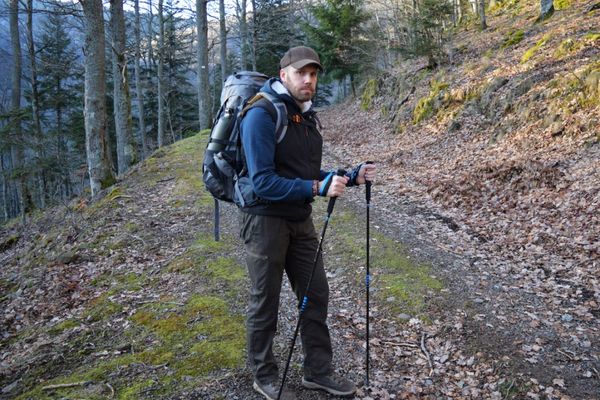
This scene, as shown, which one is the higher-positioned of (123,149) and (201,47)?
(201,47)

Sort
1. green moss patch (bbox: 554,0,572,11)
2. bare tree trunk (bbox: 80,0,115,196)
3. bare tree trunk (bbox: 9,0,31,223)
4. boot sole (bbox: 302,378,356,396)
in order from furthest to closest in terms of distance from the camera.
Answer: green moss patch (bbox: 554,0,572,11), bare tree trunk (bbox: 9,0,31,223), bare tree trunk (bbox: 80,0,115,196), boot sole (bbox: 302,378,356,396)

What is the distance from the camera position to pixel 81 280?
6766mm

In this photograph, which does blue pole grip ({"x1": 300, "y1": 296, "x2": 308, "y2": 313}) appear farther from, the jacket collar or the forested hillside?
the jacket collar

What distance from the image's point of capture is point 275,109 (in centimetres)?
309

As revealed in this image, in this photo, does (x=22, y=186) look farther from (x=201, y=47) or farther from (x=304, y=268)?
Answer: (x=304, y=268)

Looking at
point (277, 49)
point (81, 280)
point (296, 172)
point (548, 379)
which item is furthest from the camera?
point (277, 49)

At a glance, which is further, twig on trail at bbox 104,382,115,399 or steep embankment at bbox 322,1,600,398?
steep embankment at bbox 322,1,600,398

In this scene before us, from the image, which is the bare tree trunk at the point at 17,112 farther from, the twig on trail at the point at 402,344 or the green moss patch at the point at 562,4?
the green moss patch at the point at 562,4

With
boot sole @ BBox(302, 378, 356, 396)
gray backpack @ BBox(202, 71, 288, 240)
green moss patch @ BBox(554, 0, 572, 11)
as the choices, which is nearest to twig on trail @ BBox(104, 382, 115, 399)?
boot sole @ BBox(302, 378, 356, 396)

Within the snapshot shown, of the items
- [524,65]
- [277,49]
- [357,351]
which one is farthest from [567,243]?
[277,49]

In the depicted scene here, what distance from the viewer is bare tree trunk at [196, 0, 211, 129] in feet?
59.9

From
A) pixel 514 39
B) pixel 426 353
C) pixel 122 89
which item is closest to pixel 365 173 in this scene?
pixel 426 353

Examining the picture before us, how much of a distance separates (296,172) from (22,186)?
1683 cm

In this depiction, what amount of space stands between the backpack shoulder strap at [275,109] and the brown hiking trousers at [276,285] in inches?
25.4
